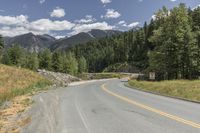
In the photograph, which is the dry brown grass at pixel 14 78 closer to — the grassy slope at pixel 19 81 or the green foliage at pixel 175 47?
the grassy slope at pixel 19 81

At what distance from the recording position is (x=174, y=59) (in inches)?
2219

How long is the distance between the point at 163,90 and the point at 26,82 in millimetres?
22590

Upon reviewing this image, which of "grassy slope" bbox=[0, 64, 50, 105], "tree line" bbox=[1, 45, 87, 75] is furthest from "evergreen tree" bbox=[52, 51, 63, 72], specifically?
"grassy slope" bbox=[0, 64, 50, 105]

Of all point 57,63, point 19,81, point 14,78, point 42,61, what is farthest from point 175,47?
point 42,61

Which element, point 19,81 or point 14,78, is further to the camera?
point 14,78

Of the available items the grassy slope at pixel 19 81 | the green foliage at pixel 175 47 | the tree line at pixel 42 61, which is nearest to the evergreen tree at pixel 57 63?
the tree line at pixel 42 61

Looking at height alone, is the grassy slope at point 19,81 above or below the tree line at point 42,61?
below

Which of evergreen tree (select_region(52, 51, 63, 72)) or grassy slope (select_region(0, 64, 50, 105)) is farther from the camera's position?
evergreen tree (select_region(52, 51, 63, 72))

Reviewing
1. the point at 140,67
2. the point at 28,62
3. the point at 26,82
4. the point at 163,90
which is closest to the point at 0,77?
the point at 26,82

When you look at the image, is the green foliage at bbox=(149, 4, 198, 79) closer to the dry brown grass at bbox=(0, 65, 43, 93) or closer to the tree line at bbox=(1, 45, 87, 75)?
the dry brown grass at bbox=(0, 65, 43, 93)

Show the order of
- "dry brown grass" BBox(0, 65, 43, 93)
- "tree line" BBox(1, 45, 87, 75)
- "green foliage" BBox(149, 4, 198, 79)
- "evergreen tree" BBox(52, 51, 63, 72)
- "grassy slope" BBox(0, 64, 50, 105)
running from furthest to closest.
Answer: "evergreen tree" BBox(52, 51, 63, 72), "tree line" BBox(1, 45, 87, 75), "green foliage" BBox(149, 4, 198, 79), "dry brown grass" BBox(0, 65, 43, 93), "grassy slope" BBox(0, 64, 50, 105)

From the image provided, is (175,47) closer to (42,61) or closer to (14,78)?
(14,78)

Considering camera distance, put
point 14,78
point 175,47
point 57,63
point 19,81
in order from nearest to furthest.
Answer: point 19,81 → point 14,78 → point 175,47 → point 57,63

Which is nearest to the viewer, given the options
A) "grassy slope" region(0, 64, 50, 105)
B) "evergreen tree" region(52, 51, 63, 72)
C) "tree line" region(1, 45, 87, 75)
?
"grassy slope" region(0, 64, 50, 105)
